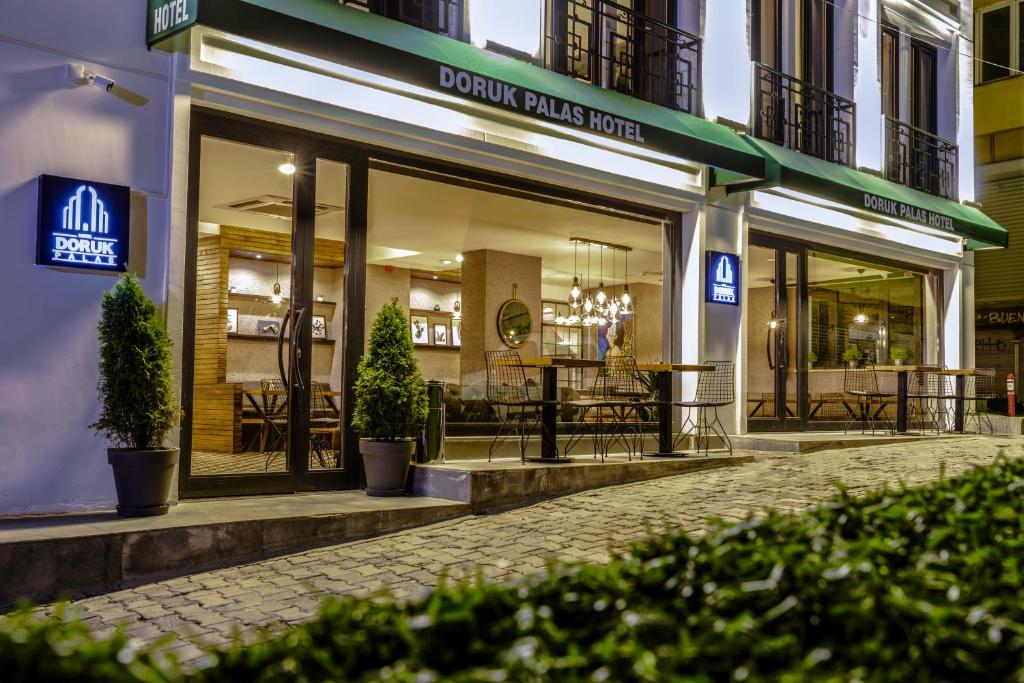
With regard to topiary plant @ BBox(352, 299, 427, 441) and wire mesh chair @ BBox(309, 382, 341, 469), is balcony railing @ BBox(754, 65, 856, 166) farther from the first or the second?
wire mesh chair @ BBox(309, 382, 341, 469)

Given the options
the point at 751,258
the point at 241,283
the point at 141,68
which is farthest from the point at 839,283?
the point at 141,68

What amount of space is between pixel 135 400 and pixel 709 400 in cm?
672

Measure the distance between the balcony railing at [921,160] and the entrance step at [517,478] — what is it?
846 cm

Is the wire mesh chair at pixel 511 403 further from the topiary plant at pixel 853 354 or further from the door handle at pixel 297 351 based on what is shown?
the topiary plant at pixel 853 354

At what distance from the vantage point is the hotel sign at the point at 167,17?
6.43 metres

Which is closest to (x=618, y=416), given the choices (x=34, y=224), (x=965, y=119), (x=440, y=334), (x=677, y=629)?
(x=440, y=334)

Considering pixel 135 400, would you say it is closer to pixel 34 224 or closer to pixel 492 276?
pixel 34 224

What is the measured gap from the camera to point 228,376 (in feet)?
36.4

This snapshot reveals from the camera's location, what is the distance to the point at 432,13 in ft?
30.1

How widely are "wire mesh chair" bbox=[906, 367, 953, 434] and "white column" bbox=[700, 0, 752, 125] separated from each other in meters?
5.50

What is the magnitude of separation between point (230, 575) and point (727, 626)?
4518 millimetres

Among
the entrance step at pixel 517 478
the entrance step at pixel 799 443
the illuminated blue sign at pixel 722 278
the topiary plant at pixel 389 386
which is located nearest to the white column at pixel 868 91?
the illuminated blue sign at pixel 722 278

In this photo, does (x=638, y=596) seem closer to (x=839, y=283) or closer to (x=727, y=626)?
(x=727, y=626)

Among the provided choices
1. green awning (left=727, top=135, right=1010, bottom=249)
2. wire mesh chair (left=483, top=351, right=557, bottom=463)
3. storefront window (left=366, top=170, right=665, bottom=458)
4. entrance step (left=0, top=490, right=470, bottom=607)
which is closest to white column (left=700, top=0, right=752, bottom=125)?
green awning (left=727, top=135, right=1010, bottom=249)
